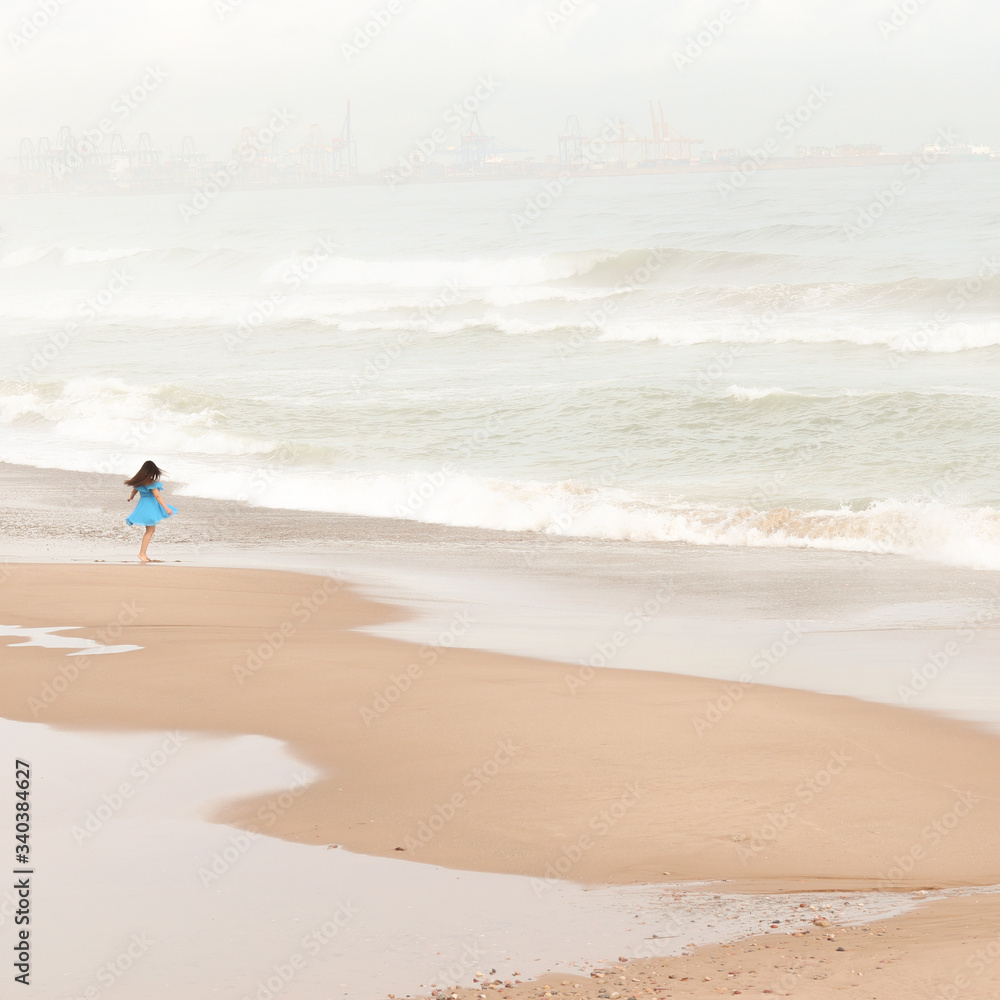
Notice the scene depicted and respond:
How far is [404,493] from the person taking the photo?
16172 mm

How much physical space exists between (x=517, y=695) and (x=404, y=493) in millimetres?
8594

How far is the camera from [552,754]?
6750 mm

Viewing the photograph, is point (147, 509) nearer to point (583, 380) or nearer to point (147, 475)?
point (147, 475)

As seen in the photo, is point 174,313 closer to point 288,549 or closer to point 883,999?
A: point 288,549

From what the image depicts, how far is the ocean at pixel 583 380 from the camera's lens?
15.4 metres

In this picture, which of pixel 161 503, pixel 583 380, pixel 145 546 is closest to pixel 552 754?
pixel 145 546

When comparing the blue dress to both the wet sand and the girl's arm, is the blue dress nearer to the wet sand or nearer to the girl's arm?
the girl's arm

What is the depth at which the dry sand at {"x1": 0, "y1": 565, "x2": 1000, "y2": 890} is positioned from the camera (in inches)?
219

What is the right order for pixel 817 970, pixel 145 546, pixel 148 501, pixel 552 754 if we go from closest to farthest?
pixel 817 970
pixel 552 754
pixel 145 546
pixel 148 501

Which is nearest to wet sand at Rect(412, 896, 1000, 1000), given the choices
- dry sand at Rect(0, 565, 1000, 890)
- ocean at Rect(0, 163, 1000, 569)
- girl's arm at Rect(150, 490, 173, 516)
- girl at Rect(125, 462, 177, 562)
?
dry sand at Rect(0, 565, 1000, 890)

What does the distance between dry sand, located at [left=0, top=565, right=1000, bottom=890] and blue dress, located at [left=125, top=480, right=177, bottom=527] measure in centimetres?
326

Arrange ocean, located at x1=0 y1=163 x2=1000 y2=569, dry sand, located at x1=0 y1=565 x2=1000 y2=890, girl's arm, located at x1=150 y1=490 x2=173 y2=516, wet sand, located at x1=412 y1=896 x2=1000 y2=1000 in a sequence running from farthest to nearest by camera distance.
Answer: ocean, located at x1=0 y1=163 x2=1000 y2=569
girl's arm, located at x1=150 y1=490 x2=173 y2=516
dry sand, located at x1=0 y1=565 x2=1000 y2=890
wet sand, located at x1=412 y1=896 x2=1000 y2=1000

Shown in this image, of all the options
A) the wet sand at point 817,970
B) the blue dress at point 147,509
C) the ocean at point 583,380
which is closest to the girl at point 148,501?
the blue dress at point 147,509

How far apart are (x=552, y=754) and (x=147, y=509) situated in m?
7.65
